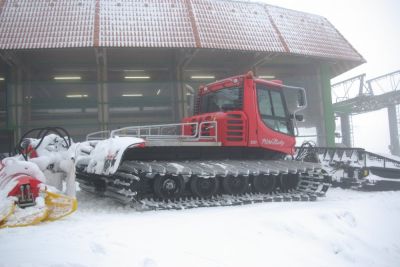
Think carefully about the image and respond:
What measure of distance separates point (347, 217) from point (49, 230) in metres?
4.59

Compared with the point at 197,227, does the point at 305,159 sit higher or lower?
higher

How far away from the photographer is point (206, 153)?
7.27 metres

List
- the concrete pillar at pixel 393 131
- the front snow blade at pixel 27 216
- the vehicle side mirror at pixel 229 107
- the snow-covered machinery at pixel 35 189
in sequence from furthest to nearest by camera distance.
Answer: the concrete pillar at pixel 393 131, the vehicle side mirror at pixel 229 107, the snow-covered machinery at pixel 35 189, the front snow blade at pixel 27 216

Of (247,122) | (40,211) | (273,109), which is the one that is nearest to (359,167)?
(273,109)

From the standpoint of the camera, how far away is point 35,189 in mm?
4875

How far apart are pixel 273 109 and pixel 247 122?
95cm

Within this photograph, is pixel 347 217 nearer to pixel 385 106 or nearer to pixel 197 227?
pixel 197 227

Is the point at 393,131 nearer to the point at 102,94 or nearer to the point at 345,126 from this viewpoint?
the point at 345,126

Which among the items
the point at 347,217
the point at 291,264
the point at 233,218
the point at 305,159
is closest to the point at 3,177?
the point at 233,218

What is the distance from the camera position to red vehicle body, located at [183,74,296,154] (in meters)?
7.19

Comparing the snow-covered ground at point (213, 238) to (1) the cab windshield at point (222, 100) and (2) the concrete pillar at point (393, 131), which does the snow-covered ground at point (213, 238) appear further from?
(2) the concrete pillar at point (393, 131)

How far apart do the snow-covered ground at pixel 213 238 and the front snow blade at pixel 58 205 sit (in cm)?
13

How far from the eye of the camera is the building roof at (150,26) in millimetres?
13242

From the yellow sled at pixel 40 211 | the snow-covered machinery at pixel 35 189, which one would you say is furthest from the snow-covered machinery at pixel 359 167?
the yellow sled at pixel 40 211
